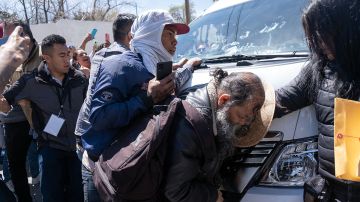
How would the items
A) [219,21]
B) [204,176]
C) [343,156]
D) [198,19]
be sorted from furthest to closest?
[198,19] → [219,21] → [204,176] → [343,156]

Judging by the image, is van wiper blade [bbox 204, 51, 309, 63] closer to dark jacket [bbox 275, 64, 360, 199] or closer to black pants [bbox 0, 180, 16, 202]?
dark jacket [bbox 275, 64, 360, 199]

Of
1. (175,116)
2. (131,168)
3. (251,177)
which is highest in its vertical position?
(175,116)

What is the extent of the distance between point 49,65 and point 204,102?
2377 millimetres

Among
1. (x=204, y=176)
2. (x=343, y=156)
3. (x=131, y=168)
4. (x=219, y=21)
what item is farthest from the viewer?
(x=219, y=21)

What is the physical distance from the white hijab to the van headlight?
3.11 feet

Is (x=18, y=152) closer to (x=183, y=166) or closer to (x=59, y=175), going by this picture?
(x=59, y=175)

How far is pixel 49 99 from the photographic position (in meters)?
4.00

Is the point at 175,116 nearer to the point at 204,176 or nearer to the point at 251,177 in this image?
the point at 204,176

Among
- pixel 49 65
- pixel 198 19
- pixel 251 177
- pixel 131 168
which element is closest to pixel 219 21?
pixel 198 19

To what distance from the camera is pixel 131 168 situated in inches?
82.0

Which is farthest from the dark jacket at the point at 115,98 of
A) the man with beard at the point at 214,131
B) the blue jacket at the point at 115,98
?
the man with beard at the point at 214,131

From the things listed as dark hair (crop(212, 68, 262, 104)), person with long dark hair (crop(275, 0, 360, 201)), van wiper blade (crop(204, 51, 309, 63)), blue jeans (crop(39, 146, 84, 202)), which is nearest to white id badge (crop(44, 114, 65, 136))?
blue jeans (crop(39, 146, 84, 202))

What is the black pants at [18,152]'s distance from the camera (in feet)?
15.9

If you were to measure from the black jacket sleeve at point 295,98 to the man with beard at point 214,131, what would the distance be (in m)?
0.11
